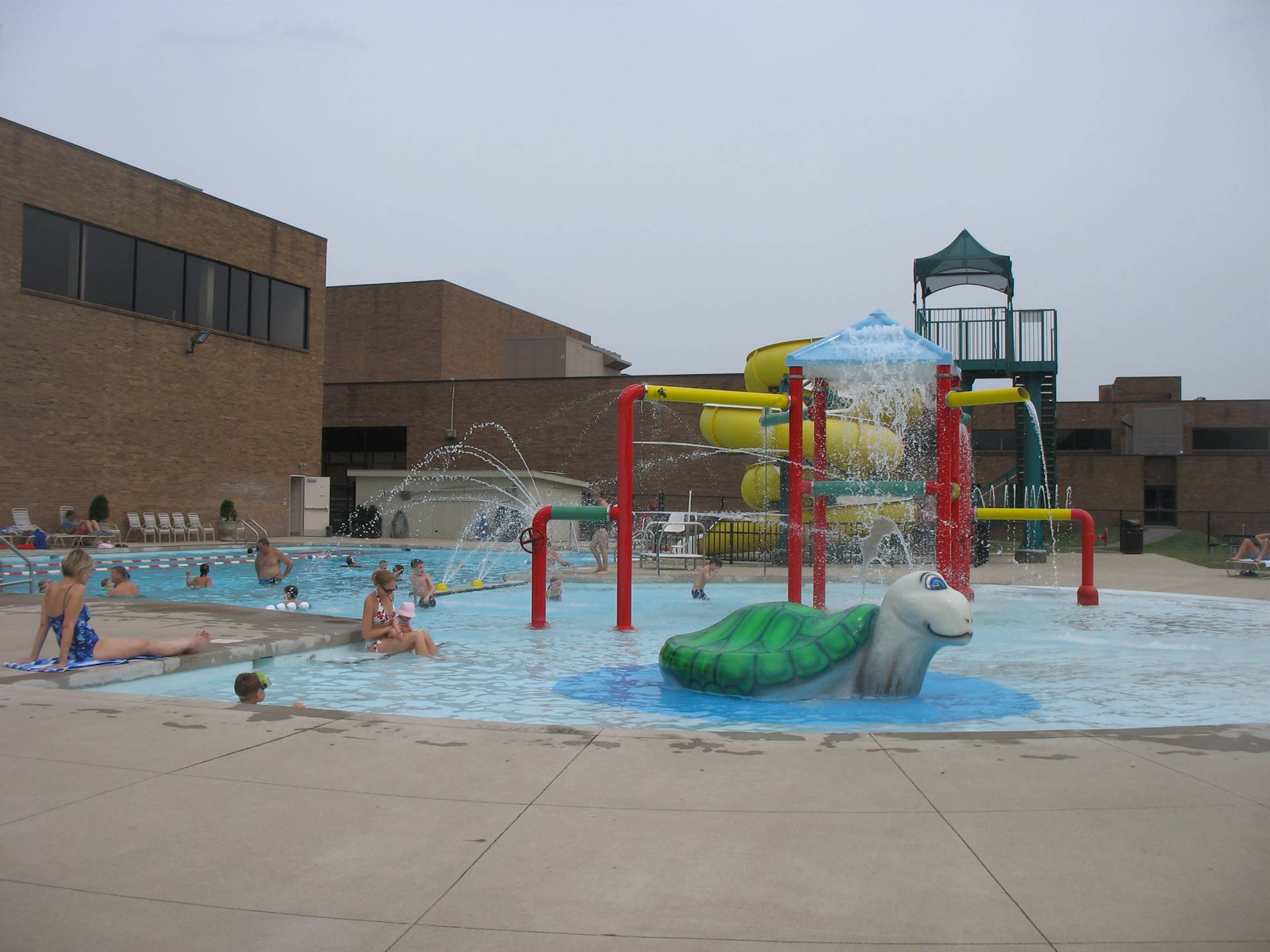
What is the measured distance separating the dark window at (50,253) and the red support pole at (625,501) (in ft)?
67.1

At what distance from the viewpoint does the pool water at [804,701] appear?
7.02 metres

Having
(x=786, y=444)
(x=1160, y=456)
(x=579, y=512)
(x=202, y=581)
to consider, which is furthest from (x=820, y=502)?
(x=1160, y=456)

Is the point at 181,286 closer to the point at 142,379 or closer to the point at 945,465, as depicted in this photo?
the point at 142,379

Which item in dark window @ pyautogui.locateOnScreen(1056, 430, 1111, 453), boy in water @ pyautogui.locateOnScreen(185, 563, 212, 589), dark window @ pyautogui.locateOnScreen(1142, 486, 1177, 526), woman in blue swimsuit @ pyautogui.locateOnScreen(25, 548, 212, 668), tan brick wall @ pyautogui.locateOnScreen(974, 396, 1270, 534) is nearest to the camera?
woman in blue swimsuit @ pyautogui.locateOnScreen(25, 548, 212, 668)

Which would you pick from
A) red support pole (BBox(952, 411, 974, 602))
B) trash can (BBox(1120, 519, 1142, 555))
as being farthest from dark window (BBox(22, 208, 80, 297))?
trash can (BBox(1120, 519, 1142, 555))

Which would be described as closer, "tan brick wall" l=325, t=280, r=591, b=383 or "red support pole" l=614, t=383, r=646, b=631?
"red support pole" l=614, t=383, r=646, b=631

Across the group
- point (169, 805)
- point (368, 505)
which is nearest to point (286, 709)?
point (169, 805)

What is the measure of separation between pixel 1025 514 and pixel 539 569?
6846 millimetres

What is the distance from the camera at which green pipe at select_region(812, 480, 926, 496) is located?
11.1 metres

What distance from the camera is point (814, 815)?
394 centimetres

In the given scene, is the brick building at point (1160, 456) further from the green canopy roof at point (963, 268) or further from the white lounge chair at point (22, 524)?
the white lounge chair at point (22, 524)

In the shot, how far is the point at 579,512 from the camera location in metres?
11.2

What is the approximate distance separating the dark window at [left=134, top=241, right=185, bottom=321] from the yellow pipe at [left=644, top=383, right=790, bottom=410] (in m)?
21.6

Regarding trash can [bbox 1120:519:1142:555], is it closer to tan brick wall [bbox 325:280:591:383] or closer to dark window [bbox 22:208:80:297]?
dark window [bbox 22:208:80:297]
